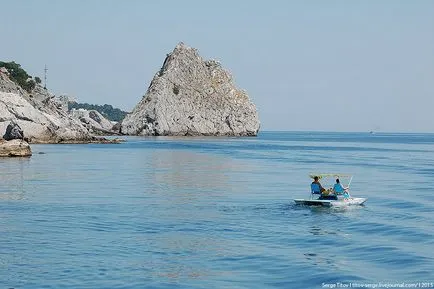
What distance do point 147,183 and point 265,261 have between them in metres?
30.8

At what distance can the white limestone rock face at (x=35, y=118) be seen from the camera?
11638 cm

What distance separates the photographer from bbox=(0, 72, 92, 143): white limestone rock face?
382ft

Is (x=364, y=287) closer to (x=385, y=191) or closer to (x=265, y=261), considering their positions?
(x=265, y=261)

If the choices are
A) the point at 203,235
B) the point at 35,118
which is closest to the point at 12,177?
the point at 203,235

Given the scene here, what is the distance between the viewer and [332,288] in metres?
20.6

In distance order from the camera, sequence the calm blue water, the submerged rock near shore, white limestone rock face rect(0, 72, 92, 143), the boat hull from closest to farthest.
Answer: the calm blue water, the boat hull, the submerged rock near shore, white limestone rock face rect(0, 72, 92, 143)

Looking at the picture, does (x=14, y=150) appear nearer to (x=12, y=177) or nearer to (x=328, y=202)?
(x=12, y=177)

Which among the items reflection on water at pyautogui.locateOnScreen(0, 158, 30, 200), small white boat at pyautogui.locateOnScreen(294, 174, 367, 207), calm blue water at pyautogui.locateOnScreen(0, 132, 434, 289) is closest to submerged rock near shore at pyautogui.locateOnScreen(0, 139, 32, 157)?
reflection on water at pyautogui.locateOnScreen(0, 158, 30, 200)

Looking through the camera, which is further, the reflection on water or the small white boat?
the reflection on water

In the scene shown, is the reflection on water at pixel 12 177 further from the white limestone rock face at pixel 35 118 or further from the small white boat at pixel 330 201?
the white limestone rock face at pixel 35 118

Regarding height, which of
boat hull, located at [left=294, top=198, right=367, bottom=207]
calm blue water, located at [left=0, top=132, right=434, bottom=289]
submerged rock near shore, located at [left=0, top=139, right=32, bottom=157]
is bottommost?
calm blue water, located at [left=0, top=132, right=434, bottom=289]

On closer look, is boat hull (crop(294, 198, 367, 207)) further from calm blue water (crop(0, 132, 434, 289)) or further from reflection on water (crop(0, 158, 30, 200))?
reflection on water (crop(0, 158, 30, 200))

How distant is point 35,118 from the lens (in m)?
121

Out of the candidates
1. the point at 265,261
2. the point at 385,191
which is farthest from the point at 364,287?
the point at 385,191
